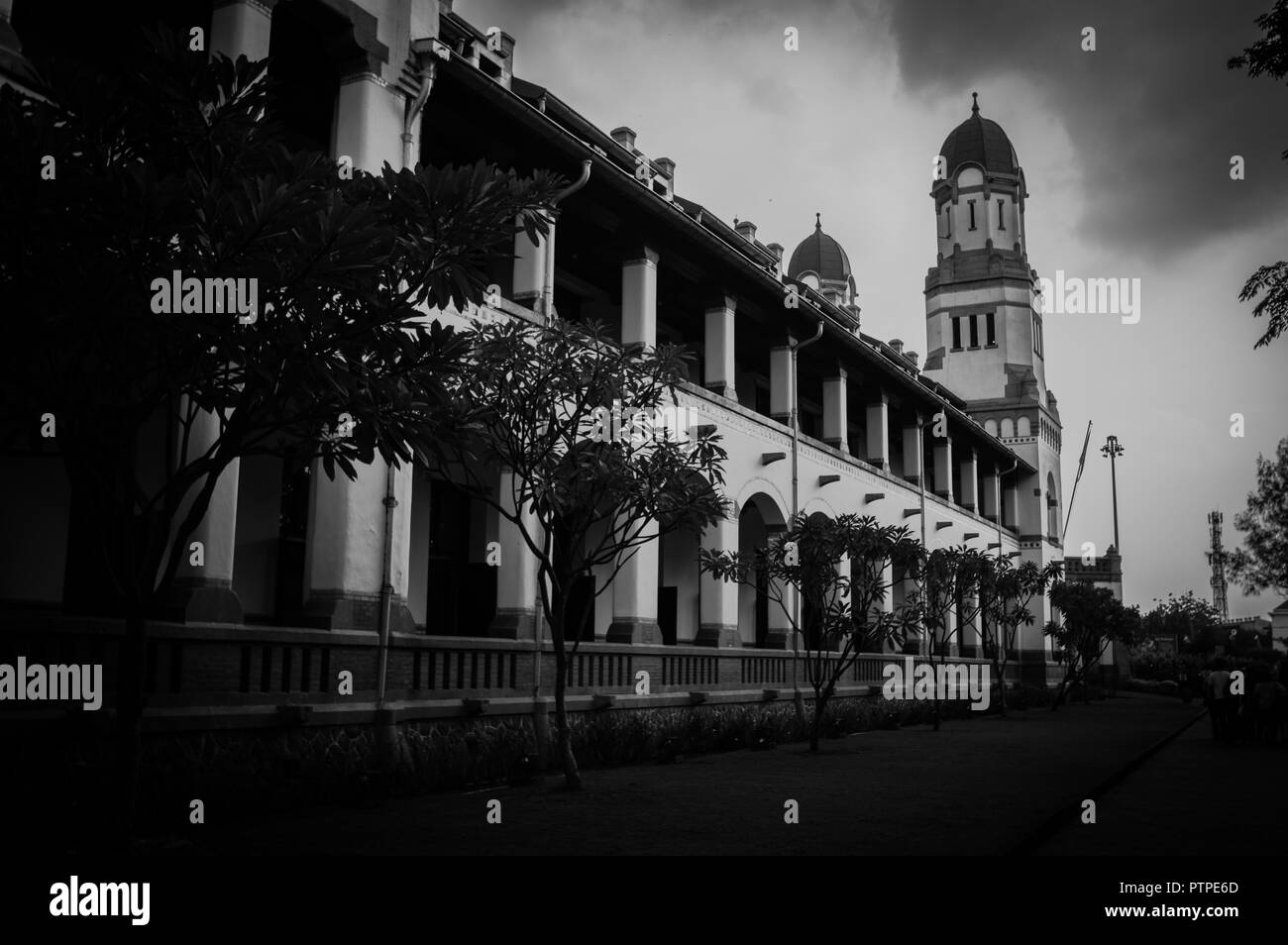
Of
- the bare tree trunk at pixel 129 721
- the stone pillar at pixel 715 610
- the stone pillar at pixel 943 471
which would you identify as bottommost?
the bare tree trunk at pixel 129 721

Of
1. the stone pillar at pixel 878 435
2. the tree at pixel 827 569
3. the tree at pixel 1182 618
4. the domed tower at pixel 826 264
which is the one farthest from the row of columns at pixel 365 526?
the tree at pixel 1182 618

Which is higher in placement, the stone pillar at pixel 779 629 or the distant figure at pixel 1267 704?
the stone pillar at pixel 779 629

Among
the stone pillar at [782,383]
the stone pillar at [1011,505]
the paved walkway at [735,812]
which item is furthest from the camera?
the stone pillar at [1011,505]

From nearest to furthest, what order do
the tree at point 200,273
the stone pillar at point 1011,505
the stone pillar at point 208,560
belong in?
1. the tree at point 200,273
2. the stone pillar at point 208,560
3. the stone pillar at point 1011,505

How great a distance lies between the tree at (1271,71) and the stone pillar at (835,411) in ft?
40.5

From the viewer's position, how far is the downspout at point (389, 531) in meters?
11.7

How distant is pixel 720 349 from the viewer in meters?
19.5

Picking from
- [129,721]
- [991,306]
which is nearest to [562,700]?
[129,721]

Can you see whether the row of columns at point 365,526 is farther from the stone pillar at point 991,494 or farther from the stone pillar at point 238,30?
the stone pillar at point 991,494

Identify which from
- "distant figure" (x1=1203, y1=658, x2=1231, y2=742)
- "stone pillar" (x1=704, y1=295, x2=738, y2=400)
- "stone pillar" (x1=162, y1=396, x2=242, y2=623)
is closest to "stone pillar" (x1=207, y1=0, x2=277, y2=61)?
"stone pillar" (x1=162, y1=396, x2=242, y2=623)

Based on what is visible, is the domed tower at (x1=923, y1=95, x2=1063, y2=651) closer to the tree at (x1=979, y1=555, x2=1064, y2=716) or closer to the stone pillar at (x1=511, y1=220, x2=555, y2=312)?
the tree at (x1=979, y1=555, x2=1064, y2=716)

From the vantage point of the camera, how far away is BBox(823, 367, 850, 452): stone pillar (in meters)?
24.3

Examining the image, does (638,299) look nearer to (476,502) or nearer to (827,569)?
(476,502)
